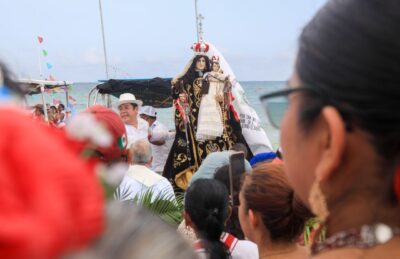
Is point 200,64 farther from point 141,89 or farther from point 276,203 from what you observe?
point 276,203

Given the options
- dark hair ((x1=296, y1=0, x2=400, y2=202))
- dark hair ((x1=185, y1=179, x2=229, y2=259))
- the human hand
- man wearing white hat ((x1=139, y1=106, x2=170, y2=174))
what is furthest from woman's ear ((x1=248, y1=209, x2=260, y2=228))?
man wearing white hat ((x1=139, y1=106, x2=170, y2=174))

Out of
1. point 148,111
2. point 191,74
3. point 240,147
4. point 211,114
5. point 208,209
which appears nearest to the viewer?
point 208,209

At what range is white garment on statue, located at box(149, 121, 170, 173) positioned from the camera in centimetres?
598

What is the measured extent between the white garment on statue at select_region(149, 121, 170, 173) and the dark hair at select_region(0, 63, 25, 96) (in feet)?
17.3

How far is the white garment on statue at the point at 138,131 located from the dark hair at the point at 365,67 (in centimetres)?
401

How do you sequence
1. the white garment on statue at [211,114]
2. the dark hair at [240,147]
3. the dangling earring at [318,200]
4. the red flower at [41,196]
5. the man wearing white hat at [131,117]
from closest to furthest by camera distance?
1. the red flower at [41,196]
2. the dangling earring at [318,200]
3. the dark hair at [240,147]
4. the white garment on statue at [211,114]
5. the man wearing white hat at [131,117]

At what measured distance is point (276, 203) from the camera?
1.76 metres

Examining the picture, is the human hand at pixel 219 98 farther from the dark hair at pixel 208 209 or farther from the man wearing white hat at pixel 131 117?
the dark hair at pixel 208 209

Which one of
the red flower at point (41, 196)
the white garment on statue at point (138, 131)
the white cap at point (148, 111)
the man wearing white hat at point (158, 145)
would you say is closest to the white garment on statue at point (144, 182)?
the white garment on statue at point (138, 131)

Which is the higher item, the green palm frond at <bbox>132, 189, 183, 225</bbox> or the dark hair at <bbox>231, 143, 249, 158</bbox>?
the green palm frond at <bbox>132, 189, 183, 225</bbox>

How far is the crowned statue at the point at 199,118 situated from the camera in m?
5.12

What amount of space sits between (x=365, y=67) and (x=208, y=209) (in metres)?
1.45

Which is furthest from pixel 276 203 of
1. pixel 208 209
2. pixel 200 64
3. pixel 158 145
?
pixel 158 145

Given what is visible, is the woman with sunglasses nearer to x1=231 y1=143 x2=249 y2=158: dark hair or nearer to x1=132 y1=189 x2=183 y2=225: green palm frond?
x1=132 y1=189 x2=183 y2=225: green palm frond
